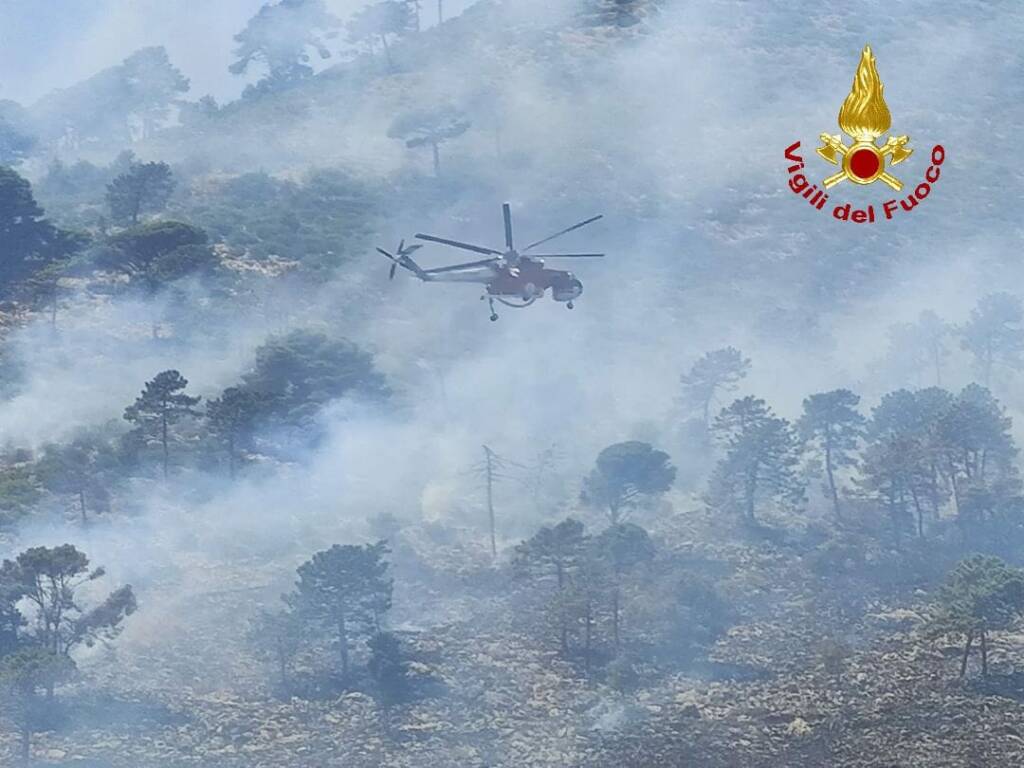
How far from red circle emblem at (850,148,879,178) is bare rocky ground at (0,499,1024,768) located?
98.2 feet

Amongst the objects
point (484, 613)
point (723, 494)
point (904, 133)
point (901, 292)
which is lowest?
point (484, 613)

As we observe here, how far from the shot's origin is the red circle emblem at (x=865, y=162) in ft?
138

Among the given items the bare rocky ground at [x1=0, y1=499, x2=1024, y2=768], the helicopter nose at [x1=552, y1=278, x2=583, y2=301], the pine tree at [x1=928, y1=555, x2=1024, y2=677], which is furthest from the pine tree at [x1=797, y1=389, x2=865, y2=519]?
the helicopter nose at [x1=552, y1=278, x2=583, y2=301]

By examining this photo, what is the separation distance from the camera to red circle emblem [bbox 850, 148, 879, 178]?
42.1m

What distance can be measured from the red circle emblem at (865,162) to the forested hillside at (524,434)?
22.2 meters

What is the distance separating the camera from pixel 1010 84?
17050 cm

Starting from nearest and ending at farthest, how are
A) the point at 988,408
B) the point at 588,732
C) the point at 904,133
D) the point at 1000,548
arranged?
the point at 588,732
the point at 1000,548
the point at 988,408
the point at 904,133

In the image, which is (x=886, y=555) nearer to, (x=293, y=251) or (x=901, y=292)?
(x=901, y=292)

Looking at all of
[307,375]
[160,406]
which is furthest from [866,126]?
[307,375]

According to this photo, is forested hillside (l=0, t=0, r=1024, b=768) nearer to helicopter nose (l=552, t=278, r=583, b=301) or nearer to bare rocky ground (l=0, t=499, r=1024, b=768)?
bare rocky ground (l=0, t=499, r=1024, b=768)

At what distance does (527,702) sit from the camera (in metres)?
69.2

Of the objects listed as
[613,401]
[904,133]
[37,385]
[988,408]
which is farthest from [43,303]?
[904,133]

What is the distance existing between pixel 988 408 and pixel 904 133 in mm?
73589

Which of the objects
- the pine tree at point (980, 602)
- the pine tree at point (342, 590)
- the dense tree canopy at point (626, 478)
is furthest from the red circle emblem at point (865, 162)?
the dense tree canopy at point (626, 478)
